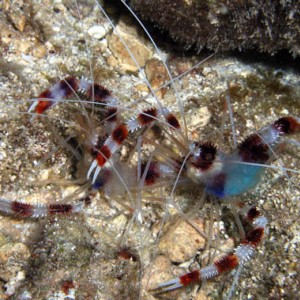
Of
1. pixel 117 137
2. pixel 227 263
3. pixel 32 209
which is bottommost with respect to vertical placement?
pixel 227 263

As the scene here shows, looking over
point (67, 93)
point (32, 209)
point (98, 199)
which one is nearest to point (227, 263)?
point (98, 199)

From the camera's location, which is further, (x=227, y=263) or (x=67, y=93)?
(x=67, y=93)

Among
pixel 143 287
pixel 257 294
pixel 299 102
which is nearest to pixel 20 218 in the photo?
pixel 143 287

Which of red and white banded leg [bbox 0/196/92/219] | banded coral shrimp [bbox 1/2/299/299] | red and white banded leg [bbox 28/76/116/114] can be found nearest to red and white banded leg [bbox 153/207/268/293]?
banded coral shrimp [bbox 1/2/299/299]

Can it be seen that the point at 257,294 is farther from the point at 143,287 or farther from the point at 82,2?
the point at 82,2

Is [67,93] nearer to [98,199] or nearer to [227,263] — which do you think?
[98,199]

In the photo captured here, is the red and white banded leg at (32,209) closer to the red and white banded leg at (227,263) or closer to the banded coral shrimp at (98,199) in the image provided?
the banded coral shrimp at (98,199)

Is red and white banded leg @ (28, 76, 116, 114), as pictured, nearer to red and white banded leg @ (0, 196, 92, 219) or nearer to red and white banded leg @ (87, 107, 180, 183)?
red and white banded leg @ (87, 107, 180, 183)

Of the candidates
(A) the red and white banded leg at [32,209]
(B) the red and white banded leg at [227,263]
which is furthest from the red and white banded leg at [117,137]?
(B) the red and white banded leg at [227,263]
